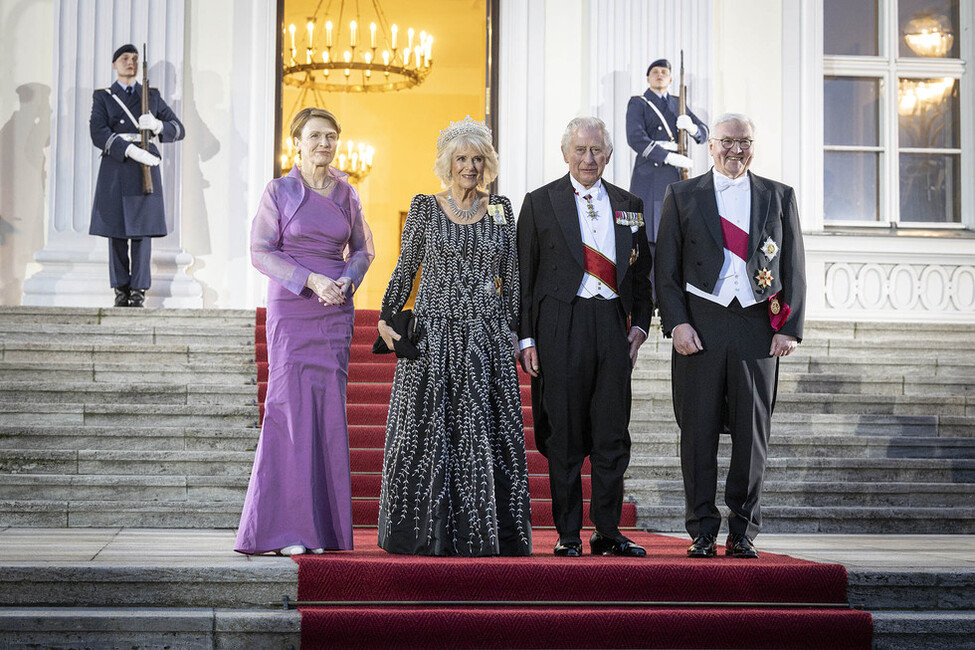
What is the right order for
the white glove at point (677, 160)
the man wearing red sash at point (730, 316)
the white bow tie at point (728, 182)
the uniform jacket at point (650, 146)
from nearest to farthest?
the man wearing red sash at point (730, 316) < the white bow tie at point (728, 182) < the white glove at point (677, 160) < the uniform jacket at point (650, 146)

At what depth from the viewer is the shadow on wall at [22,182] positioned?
9.32 metres

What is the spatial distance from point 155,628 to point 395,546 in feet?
3.08

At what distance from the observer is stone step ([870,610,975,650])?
13.4 feet

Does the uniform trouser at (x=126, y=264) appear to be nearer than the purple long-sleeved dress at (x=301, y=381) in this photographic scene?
No

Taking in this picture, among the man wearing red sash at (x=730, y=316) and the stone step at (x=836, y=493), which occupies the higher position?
the man wearing red sash at (x=730, y=316)

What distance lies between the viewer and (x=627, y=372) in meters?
4.54

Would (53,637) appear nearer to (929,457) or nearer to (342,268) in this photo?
(342,268)

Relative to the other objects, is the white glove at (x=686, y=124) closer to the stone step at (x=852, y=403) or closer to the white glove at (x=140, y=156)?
the stone step at (x=852, y=403)

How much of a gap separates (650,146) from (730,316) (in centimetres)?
439

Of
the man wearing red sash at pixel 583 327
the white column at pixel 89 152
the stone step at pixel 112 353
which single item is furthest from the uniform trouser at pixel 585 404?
the white column at pixel 89 152

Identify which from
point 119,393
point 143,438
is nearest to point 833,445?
point 143,438

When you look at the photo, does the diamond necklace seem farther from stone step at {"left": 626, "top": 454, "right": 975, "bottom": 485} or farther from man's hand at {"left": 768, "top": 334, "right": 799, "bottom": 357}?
stone step at {"left": 626, "top": 454, "right": 975, "bottom": 485}

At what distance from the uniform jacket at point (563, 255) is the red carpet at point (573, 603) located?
36.5 inches

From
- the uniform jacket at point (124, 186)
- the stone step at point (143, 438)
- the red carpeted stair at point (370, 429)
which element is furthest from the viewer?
the uniform jacket at point (124, 186)
